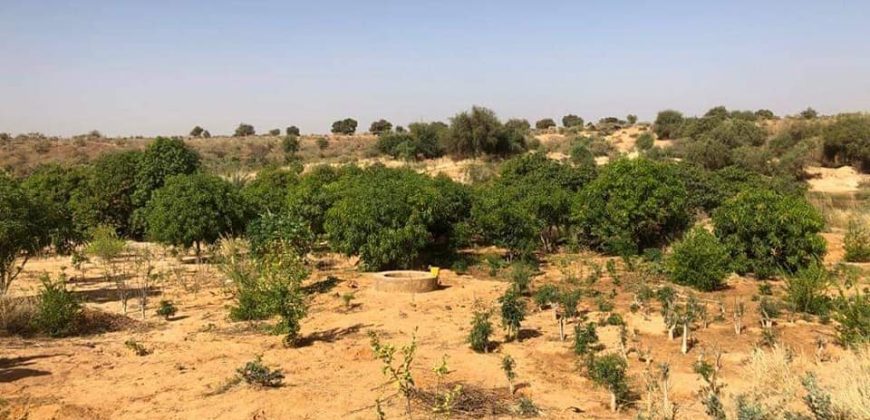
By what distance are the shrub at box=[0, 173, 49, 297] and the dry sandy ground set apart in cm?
175

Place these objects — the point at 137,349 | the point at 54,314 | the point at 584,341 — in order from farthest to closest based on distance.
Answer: the point at 54,314
the point at 137,349
the point at 584,341

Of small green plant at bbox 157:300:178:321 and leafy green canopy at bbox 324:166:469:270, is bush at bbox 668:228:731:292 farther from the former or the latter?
small green plant at bbox 157:300:178:321

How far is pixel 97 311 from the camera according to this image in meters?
12.5

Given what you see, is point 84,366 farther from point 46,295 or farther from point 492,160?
point 492,160

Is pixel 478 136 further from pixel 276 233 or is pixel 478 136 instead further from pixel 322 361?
pixel 322 361

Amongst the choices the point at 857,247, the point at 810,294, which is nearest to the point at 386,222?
the point at 810,294

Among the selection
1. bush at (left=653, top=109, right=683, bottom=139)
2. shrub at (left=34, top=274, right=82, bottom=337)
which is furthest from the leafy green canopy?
bush at (left=653, top=109, right=683, bottom=139)

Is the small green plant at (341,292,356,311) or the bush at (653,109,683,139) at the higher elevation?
the bush at (653,109,683,139)

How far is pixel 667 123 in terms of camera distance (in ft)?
183

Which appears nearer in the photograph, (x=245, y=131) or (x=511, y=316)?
(x=511, y=316)

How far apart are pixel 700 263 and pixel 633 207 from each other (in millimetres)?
3847

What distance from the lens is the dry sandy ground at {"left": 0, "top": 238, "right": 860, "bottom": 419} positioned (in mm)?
7668

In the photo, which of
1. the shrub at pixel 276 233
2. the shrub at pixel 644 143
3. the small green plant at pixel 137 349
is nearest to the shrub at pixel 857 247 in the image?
the shrub at pixel 276 233

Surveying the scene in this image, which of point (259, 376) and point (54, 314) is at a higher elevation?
point (54, 314)
